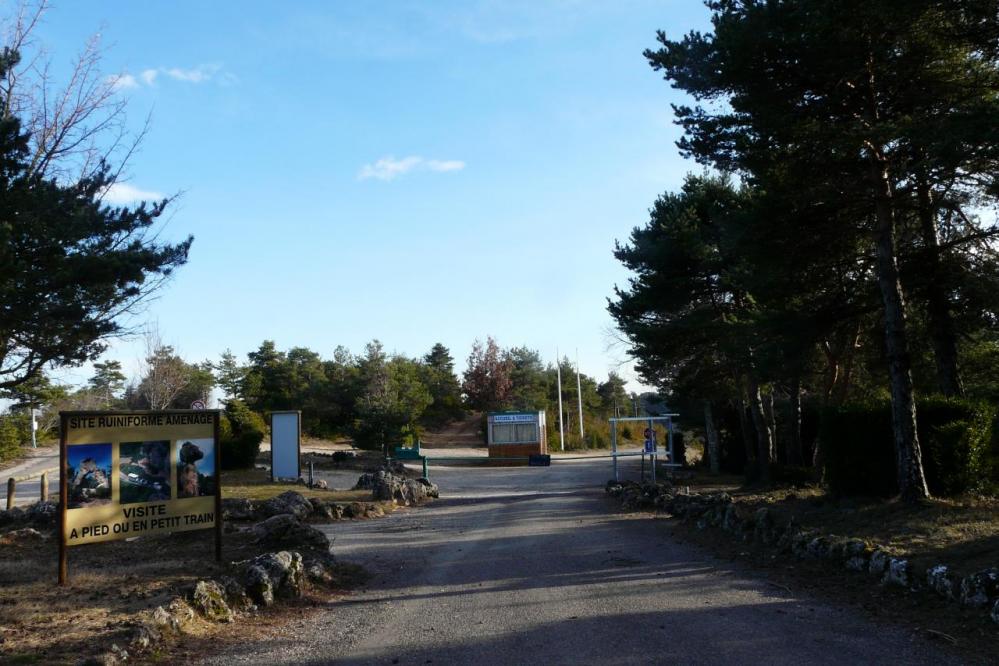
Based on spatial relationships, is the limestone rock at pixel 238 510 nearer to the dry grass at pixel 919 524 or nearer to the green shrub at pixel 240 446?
Result: the dry grass at pixel 919 524

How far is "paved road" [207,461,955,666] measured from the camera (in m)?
6.05

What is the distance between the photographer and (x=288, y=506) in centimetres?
1656

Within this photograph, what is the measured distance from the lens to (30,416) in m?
54.7

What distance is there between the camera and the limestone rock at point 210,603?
24.0 ft

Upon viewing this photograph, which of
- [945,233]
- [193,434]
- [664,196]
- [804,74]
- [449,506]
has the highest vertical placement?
[664,196]

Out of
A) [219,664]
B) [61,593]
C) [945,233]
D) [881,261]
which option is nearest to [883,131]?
[881,261]

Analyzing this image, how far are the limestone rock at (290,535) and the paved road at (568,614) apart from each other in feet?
1.88

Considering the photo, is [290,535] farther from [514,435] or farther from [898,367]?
[514,435]

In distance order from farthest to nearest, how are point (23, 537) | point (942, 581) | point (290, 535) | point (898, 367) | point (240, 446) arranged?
point (240, 446), point (23, 537), point (898, 367), point (290, 535), point (942, 581)

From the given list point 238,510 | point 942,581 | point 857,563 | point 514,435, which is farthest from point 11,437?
point 942,581

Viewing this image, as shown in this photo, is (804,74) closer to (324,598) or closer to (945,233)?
(945,233)

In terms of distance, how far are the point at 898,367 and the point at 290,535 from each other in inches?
398

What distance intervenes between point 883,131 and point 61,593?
39.4 ft

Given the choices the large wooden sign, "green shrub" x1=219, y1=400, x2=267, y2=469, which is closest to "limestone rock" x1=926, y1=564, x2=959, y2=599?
the large wooden sign
